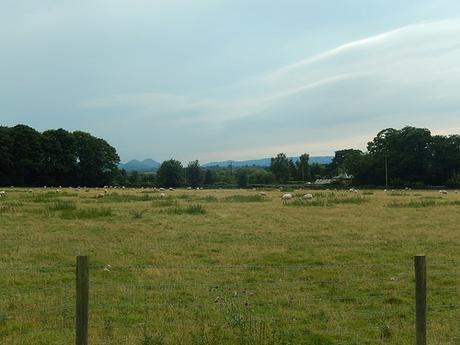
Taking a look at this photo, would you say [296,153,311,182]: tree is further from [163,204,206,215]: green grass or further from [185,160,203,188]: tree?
[163,204,206,215]: green grass

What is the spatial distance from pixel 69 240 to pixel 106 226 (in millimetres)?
3716

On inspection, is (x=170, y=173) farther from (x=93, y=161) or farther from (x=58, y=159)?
(x=58, y=159)

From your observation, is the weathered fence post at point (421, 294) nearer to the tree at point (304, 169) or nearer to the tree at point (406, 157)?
the tree at point (406, 157)

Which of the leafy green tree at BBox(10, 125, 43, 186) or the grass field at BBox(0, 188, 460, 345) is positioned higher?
the leafy green tree at BBox(10, 125, 43, 186)

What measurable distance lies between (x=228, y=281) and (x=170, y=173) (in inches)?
4149

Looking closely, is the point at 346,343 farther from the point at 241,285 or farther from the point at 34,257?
the point at 34,257

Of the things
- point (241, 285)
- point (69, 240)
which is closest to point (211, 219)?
point (69, 240)

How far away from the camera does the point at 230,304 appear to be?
29.0 feet

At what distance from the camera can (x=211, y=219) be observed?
922 inches

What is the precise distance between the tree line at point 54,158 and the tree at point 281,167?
41530mm

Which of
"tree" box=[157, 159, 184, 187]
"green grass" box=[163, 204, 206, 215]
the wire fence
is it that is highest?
"tree" box=[157, 159, 184, 187]

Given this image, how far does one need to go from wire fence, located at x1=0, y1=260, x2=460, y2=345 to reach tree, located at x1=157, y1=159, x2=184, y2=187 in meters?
101

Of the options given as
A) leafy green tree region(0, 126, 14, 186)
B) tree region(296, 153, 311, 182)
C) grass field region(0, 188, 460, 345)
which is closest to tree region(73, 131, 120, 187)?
leafy green tree region(0, 126, 14, 186)

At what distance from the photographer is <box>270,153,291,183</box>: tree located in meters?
124
